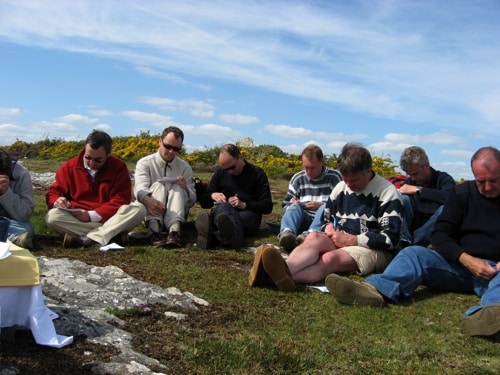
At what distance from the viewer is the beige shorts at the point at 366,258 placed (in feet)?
21.0

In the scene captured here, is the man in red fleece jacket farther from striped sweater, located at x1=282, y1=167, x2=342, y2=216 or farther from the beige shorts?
the beige shorts

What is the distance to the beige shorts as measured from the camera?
6.41 m

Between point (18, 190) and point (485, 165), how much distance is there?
575 centimetres

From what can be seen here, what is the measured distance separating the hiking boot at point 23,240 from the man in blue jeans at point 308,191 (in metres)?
3.34

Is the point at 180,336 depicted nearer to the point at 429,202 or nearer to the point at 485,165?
the point at 485,165

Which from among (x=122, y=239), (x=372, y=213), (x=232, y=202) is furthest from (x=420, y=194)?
(x=122, y=239)

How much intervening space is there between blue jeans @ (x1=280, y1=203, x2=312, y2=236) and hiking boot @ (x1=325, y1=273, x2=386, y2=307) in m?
2.37

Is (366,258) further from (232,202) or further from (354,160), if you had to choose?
(232,202)

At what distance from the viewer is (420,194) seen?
24.1ft

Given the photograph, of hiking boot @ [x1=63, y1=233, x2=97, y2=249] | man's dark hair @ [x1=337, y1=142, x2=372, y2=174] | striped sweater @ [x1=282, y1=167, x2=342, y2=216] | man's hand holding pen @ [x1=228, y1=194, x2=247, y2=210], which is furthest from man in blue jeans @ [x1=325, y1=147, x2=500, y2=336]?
hiking boot @ [x1=63, y1=233, x2=97, y2=249]

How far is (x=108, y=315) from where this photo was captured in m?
4.33

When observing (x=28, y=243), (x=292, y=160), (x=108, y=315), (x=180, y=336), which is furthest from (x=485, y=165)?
(x=292, y=160)

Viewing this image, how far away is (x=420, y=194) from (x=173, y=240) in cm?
339

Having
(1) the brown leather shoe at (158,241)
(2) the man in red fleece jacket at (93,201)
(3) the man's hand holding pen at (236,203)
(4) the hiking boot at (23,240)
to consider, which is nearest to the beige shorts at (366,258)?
(3) the man's hand holding pen at (236,203)
